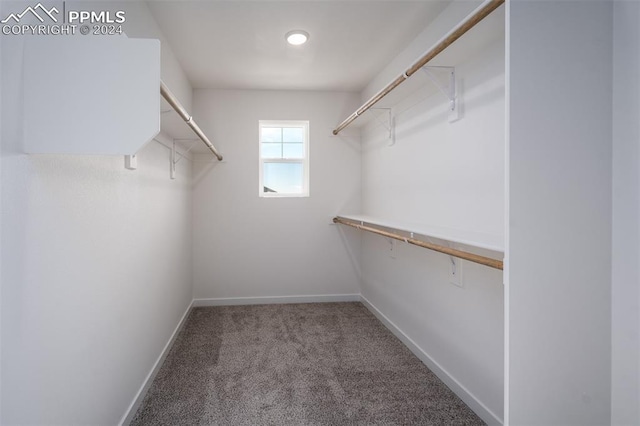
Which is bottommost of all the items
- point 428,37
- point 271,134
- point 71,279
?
point 71,279

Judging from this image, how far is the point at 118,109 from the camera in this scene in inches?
44.0

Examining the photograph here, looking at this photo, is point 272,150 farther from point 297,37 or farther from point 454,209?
point 454,209

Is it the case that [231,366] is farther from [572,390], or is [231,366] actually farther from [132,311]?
[572,390]

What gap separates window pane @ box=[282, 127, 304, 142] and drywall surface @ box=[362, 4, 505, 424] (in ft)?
3.96

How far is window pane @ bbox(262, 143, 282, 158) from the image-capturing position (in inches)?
159

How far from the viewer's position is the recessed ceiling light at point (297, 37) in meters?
2.53

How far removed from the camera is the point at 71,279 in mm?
1309

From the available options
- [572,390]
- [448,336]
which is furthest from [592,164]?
[448,336]

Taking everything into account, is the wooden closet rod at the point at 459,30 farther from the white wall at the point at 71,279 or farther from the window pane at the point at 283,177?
the window pane at the point at 283,177

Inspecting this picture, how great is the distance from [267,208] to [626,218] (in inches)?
128

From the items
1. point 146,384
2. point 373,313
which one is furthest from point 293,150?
point 146,384

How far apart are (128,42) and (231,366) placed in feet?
6.84

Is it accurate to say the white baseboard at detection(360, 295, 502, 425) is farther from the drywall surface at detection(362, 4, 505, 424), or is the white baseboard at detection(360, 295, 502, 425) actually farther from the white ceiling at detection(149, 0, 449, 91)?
the white ceiling at detection(149, 0, 449, 91)

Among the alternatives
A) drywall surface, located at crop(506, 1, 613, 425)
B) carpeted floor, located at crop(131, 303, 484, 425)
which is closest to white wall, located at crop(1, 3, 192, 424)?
carpeted floor, located at crop(131, 303, 484, 425)
